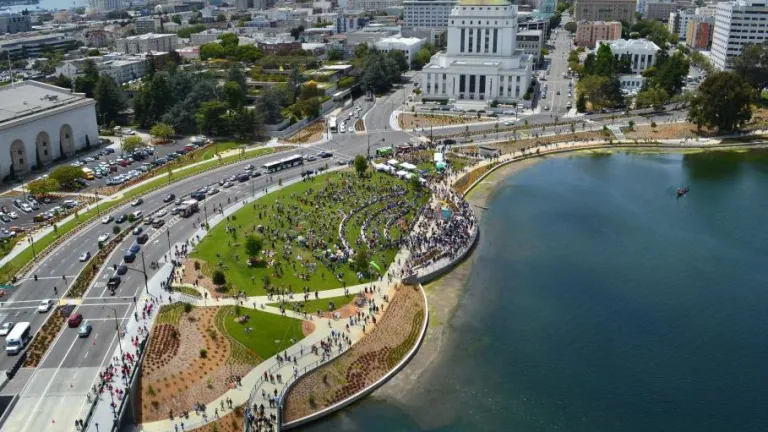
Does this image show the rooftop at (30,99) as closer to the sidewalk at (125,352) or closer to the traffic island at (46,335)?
the sidewalk at (125,352)

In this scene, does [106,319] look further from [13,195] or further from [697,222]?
[697,222]

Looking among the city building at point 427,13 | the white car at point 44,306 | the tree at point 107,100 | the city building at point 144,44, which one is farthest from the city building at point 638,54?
the white car at point 44,306

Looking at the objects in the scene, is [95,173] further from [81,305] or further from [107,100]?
[81,305]

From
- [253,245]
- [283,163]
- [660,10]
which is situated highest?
[660,10]

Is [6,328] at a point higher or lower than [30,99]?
lower

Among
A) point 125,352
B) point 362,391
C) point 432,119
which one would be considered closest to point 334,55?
point 432,119
